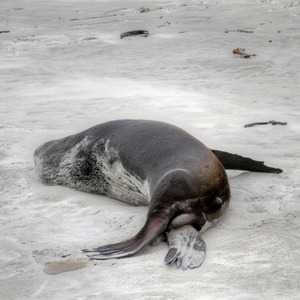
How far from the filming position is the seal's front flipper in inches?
111

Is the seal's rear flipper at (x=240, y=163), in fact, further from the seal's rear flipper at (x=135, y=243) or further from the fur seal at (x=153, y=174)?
the seal's rear flipper at (x=135, y=243)

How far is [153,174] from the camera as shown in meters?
3.65

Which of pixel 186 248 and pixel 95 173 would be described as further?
pixel 95 173

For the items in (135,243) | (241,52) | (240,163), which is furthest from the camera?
(241,52)

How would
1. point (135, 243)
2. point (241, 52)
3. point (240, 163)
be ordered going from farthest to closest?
→ 1. point (241, 52)
2. point (240, 163)
3. point (135, 243)

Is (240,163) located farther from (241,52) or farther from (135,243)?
(241,52)

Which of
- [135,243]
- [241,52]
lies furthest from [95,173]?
[241,52]

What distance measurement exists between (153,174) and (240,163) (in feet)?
2.67

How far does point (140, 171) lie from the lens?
150 inches

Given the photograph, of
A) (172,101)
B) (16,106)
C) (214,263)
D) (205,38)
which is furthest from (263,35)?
(214,263)

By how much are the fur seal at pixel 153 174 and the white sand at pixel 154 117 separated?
0.10m

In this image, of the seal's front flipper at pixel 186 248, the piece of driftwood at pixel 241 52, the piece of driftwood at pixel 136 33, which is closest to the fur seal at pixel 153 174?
the seal's front flipper at pixel 186 248

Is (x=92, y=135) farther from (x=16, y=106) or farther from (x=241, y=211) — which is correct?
(x=16, y=106)

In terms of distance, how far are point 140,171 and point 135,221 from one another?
403 millimetres
